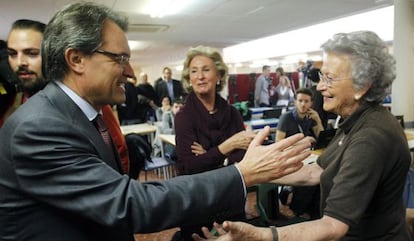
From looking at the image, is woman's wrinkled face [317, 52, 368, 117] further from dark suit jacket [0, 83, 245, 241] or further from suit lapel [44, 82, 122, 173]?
suit lapel [44, 82, 122, 173]

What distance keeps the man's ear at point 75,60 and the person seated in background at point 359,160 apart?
0.61 meters

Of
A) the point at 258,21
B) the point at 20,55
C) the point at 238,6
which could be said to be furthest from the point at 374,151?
the point at 258,21

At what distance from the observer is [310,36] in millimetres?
9523

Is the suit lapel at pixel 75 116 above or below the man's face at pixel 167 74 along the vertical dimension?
below

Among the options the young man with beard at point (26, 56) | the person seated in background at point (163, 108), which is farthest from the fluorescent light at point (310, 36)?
the young man with beard at point (26, 56)

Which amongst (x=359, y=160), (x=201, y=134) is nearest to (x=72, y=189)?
(x=359, y=160)

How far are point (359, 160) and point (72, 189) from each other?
2.95 feet

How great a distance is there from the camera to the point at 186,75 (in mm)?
1835

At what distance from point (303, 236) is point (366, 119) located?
1.66ft

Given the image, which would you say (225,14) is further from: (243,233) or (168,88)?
(243,233)

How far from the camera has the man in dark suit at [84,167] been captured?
0.67 metres

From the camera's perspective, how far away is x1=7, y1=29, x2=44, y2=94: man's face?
143 centimetres

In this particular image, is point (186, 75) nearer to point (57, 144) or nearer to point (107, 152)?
point (107, 152)

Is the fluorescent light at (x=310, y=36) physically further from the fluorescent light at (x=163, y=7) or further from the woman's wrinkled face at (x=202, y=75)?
the woman's wrinkled face at (x=202, y=75)
